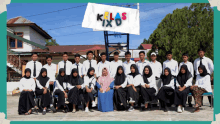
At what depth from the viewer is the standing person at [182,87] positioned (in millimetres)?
5785

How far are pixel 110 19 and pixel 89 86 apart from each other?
295 cm

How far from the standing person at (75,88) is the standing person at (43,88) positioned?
0.67 m

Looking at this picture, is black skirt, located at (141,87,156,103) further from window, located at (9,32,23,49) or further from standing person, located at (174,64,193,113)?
window, located at (9,32,23,49)

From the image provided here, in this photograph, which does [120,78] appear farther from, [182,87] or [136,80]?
[182,87]

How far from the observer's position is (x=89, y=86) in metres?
6.30

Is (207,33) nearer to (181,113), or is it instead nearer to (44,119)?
(181,113)

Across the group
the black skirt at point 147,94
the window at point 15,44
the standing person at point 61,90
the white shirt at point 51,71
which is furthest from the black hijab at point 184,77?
the window at point 15,44

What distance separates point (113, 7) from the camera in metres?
8.03

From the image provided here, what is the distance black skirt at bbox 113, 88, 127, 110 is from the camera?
6.12 m

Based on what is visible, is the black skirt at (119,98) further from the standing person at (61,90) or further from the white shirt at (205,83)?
the white shirt at (205,83)

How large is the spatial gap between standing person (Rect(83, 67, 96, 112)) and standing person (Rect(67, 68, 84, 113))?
0.15m

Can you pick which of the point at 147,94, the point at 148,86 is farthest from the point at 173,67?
the point at 147,94

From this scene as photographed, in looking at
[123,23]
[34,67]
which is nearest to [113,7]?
[123,23]

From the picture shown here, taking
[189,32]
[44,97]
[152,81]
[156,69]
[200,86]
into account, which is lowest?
[44,97]
